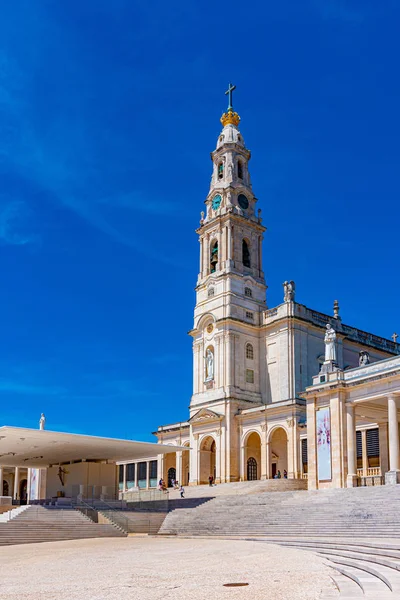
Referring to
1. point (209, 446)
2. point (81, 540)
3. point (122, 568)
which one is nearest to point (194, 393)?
point (209, 446)

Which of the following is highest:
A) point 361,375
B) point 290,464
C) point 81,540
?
point 361,375

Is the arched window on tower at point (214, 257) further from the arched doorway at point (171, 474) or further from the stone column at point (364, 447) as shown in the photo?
the stone column at point (364, 447)

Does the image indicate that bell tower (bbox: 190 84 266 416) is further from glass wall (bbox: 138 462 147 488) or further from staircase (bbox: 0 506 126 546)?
staircase (bbox: 0 506 126 546)

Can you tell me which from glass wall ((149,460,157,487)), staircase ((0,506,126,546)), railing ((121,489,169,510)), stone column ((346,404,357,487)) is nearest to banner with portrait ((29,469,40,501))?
glass wall ((149,460,157,487))

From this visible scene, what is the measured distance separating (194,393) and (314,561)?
43177mm

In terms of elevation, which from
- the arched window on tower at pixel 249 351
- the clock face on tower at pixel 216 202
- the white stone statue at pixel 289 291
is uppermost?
the clock face on tower at pixel 216 202

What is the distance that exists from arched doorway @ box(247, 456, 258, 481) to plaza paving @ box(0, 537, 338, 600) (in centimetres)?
3214

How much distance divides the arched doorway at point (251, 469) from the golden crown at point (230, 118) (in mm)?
32201

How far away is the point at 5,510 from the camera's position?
4247cm

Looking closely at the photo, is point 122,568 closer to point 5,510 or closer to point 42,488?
point 5,510

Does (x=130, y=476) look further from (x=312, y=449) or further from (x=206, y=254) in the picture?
(x=312, y=449)

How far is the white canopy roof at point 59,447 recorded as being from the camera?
37719mm

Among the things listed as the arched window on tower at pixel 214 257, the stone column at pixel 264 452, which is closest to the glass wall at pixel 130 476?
the stone column at pixel 264 452

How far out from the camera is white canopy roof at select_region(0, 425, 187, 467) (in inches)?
1485
